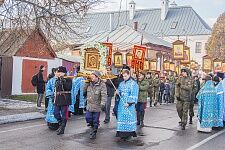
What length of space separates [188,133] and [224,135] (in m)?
1.00

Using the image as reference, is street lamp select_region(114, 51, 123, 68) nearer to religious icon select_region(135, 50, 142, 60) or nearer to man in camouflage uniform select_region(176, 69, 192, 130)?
religious icon select_region(135, 50, 142, 60)

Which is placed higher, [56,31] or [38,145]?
[56,31]

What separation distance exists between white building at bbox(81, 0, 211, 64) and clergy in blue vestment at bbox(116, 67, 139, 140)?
5933cm

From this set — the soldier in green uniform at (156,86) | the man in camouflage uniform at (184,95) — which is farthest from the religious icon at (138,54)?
the soldier in green uniform at (156,86)

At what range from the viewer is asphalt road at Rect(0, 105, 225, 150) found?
337 inches

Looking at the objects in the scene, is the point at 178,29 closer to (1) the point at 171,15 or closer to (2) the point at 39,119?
(1) the point at 171,15

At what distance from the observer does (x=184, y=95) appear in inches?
465

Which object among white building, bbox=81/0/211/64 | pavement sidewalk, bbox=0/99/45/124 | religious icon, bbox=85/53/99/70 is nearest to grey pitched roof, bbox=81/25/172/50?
white building, bbox=81/0/211/64

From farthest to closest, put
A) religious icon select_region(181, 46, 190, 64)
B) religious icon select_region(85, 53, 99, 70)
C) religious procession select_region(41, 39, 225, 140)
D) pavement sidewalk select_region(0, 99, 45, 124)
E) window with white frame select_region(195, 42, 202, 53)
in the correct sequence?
window with white frame select_region(195, 42, 202, 53) → religious icon select_region(181, 46, 190, 64) → pavement sidewalk select_region(0, 99, 45, 124) → religious icon select_region(85, 53, 99, 70) → religious procession select_region(41, 39, 225, 140)

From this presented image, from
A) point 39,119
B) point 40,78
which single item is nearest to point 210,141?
point 39,119

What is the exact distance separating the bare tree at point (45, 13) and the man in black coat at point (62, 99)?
19.3ft

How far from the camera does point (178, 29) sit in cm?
7038

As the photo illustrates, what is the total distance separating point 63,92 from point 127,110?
1694 millimetres

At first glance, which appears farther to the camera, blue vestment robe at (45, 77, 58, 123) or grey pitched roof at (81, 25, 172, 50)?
grey pitched roof at (81, 25, 172, 50)
